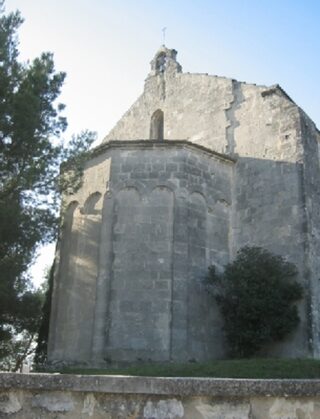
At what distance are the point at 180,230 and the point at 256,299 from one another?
281 cm

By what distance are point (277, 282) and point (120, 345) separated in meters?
4.52

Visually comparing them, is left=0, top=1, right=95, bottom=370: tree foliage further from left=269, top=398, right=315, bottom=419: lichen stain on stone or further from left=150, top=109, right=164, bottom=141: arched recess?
left=269, top=398, right=315, bottom=419: lichen stain on stone

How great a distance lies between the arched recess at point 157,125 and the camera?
68.9 ft

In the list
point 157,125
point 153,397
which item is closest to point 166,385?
point 153,397

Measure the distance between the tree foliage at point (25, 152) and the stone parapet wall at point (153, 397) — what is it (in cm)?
835

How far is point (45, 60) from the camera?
14.0m

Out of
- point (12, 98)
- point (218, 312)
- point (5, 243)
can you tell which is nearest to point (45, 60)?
point (12, 98)

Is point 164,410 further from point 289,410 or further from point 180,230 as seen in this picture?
point 180,230

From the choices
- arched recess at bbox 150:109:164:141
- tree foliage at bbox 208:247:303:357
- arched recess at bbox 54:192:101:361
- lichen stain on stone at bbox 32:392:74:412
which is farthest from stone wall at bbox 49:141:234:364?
lichen stain on stone at bbox 32:392:74:412

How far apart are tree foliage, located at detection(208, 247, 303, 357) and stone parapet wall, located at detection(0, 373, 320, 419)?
1012 cm

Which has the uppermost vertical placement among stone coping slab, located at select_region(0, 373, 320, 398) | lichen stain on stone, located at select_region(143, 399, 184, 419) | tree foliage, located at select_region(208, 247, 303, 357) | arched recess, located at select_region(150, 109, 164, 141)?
arched recess, located at select_region(150, 109, 164, 141)

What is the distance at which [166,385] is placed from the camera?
14.3ft

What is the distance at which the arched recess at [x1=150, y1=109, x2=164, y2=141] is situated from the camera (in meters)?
21.0

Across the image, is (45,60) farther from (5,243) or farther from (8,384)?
(8,384)
